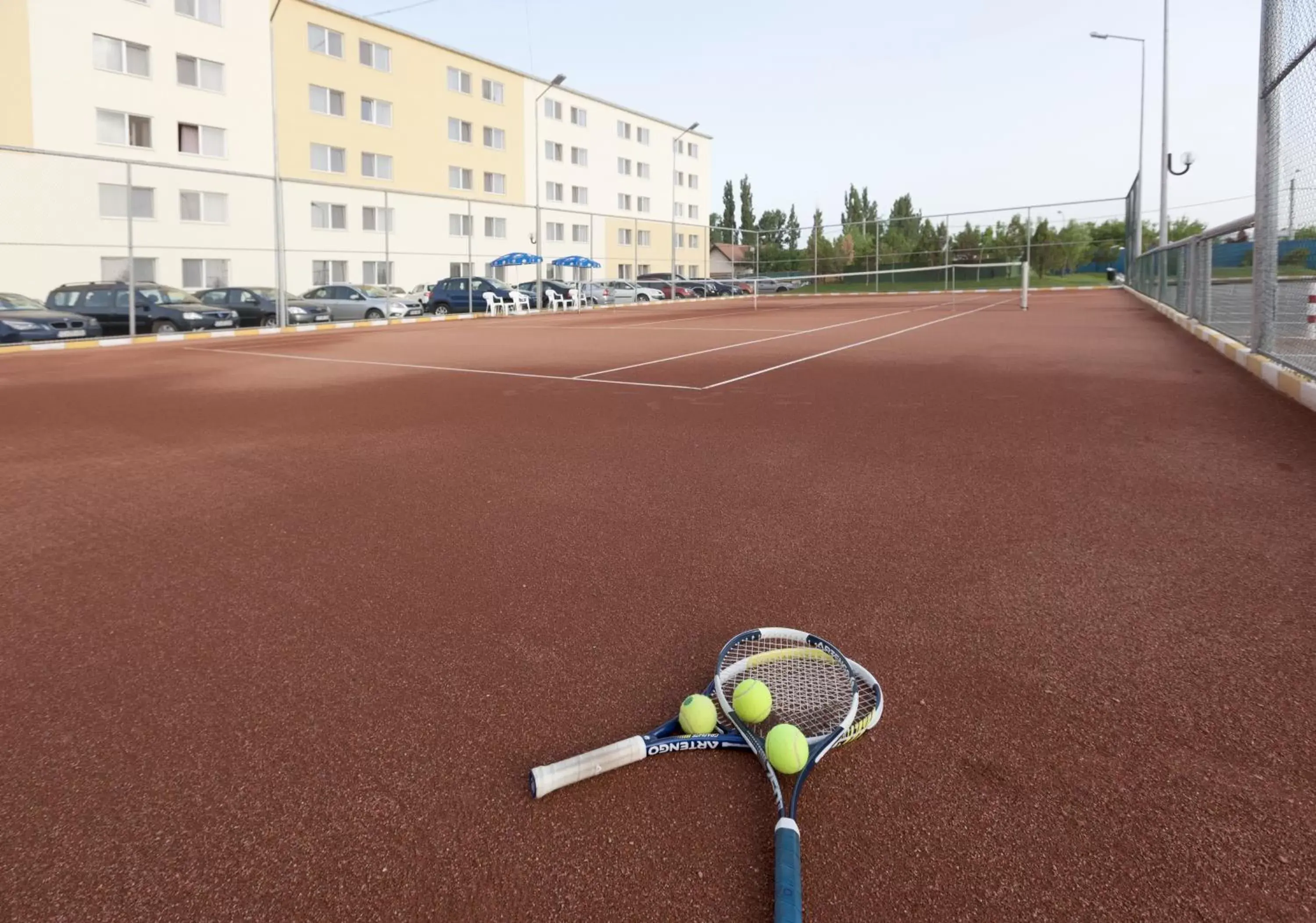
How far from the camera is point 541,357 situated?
1452 centimetres

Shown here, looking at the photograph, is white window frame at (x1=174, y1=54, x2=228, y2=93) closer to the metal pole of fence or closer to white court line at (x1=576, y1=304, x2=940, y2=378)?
the metal pole of fence

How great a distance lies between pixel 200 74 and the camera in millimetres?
36281

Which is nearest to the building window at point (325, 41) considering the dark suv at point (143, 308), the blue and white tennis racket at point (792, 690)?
the dark suv at point (143, 308)

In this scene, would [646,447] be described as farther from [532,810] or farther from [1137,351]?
[1137,351]

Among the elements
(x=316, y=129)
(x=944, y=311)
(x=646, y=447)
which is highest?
(x=316, y=129)

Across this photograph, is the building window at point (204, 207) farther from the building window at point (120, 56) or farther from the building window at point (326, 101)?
the building window at point (326, 101)

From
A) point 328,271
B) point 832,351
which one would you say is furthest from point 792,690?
point 328,271

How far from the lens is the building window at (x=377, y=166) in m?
43.7

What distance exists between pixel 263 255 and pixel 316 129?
352 inches

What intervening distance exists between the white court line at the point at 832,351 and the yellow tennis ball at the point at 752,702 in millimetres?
7575

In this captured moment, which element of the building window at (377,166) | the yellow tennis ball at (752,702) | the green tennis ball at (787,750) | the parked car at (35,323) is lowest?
the green tennis ball at (787,750)

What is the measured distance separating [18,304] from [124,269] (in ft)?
45.0

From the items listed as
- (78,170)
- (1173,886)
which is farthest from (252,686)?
(78,170)

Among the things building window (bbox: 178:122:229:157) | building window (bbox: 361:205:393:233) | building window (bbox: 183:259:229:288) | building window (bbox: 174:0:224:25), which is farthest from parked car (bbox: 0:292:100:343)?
building window (bbox: 361:205:393:233)
